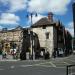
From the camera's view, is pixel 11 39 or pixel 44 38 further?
pixel 44 38

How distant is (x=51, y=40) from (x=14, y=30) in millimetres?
14141

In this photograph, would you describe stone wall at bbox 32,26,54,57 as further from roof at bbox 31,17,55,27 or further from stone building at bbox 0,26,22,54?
stone building at bbox 0,26,22,54

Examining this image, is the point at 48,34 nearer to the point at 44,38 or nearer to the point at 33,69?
the point at 44,38

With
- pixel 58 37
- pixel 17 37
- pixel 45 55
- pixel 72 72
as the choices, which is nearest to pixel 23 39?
pixel 17 37

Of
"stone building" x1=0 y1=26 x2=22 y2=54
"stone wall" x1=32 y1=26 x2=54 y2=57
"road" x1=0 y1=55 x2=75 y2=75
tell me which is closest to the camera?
"road" x1=0 y1=55 x2=75 y2=75

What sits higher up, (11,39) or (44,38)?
(44,38)

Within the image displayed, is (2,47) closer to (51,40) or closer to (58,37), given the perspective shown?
(51,40)

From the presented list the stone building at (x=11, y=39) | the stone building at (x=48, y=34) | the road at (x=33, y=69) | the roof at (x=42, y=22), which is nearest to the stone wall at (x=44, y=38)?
the stone building at (x=48, y=34)

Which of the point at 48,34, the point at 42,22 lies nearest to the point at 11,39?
the point at 48,34

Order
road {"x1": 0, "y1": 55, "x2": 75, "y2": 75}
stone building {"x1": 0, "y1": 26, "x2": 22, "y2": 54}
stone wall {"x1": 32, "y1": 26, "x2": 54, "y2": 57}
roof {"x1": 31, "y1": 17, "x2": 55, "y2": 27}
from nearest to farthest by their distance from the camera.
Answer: road {"x1": 0, "y1": 55, "x2": 75, "y2": 75} → stone building {"x1": 0, "y1": 26, "x2": 22, "y2": 54} → stone wall {"x1": 32, "y1": 26, "x2": 54, "y2": 57} → roof {"x1": 31, "y1": 17, "x2": 55, "y2": 27}

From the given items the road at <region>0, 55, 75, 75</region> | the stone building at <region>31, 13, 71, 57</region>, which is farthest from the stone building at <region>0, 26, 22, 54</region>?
the road at <region>0, 55, 75, 75</region>

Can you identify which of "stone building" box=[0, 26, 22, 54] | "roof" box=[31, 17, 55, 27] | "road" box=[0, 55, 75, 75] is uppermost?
"roof" box=[31, 17, 55, 27]

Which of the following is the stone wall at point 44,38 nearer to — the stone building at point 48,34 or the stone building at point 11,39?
the stone building at point 48,34

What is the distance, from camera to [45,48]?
244ft
